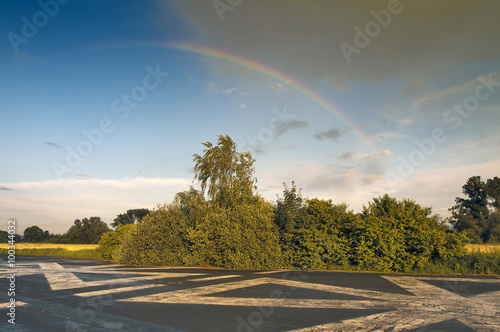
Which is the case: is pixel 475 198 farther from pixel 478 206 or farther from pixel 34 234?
pixel 34 234

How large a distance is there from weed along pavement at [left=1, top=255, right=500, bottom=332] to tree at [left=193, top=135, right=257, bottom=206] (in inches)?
564

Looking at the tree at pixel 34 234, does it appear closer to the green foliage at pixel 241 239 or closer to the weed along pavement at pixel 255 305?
the green foliage at pixel 241 239

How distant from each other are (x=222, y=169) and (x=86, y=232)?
240 ft

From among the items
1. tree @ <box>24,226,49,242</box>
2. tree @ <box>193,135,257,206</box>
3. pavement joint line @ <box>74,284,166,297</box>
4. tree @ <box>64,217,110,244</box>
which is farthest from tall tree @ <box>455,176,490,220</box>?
tree @ <box>24,226,49,242</box>

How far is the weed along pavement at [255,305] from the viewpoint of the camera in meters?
5.86

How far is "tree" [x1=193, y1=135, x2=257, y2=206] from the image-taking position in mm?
25688

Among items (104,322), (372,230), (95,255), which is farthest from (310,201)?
(95,255)

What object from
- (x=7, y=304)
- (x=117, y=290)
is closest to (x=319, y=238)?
(x=117, y=290)

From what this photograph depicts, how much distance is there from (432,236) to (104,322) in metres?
14.1

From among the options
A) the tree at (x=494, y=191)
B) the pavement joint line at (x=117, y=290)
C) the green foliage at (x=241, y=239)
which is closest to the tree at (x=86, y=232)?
the green foliage at (x=241, y=239)

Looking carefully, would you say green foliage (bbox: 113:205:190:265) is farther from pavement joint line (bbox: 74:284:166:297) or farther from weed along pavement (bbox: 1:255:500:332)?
pavement joint line (bbox: 74:284:166:297)

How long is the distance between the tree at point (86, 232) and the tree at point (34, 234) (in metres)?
12.4

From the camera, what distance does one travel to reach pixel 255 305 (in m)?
7.50

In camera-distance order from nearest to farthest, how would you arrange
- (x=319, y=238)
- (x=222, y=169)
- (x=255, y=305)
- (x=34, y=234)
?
(x=255, y=305), (x=319, y=238), (x=222, y=169), (x=34, y=234)
